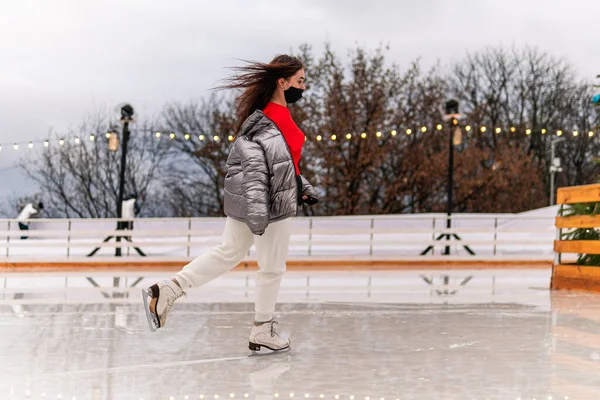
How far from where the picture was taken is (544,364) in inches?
182

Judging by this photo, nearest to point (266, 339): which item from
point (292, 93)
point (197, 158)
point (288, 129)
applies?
point (288, 129)

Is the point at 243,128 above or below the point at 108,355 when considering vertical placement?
above

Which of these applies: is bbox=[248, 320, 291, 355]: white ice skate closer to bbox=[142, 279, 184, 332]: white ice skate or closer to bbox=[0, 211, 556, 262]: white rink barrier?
bbox=[142, 279, 184, 332]: white ice skate

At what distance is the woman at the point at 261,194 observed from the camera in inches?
189

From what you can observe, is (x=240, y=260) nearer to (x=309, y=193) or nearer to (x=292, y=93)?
(x=309, y=193)

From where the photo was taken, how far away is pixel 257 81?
511 centimetres

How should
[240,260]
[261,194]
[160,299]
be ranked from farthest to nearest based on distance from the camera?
1. [240,260]
2. [160,299]
3. [261,194]

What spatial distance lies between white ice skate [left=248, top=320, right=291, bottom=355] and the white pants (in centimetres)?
5

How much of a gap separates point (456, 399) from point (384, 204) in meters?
29.4

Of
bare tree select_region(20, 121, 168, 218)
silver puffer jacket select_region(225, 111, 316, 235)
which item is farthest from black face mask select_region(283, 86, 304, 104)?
bare tree select_region(20, 121, 168, 218)

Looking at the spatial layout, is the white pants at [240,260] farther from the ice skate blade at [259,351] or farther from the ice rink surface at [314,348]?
the ice rink surface at [314,348]

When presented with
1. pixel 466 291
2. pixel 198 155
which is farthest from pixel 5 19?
pixel 466 291

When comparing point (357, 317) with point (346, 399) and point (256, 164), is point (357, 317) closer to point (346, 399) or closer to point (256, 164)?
point (256, 164)

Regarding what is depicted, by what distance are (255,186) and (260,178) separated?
0.06 m
